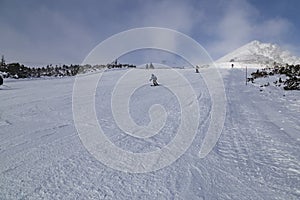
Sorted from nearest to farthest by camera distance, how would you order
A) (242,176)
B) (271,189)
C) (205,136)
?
(271,189) < (242,176) < (205,136)

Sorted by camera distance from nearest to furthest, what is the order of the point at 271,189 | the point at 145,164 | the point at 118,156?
the point at 271,189 < the point at 145,164 < the point at 118,156

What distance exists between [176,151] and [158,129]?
1461 mm

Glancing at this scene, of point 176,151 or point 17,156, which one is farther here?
point 176,151

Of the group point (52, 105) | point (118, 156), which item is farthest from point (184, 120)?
point (52, 105)

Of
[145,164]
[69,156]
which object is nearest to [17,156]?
[69,156]

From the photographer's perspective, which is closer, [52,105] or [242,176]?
[242,176]

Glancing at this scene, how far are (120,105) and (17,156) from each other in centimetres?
527

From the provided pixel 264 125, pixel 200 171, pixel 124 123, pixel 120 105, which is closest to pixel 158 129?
pixel 124 123

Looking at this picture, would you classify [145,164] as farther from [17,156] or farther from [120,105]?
[120,105]

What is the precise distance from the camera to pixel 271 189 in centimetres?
314

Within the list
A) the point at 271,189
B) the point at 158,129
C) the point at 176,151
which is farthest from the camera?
the point at 158,129

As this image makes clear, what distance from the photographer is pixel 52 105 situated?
349 inches

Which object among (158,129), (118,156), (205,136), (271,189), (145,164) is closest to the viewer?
(271,189)

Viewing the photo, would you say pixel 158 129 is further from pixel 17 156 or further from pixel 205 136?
pixel 17 156
